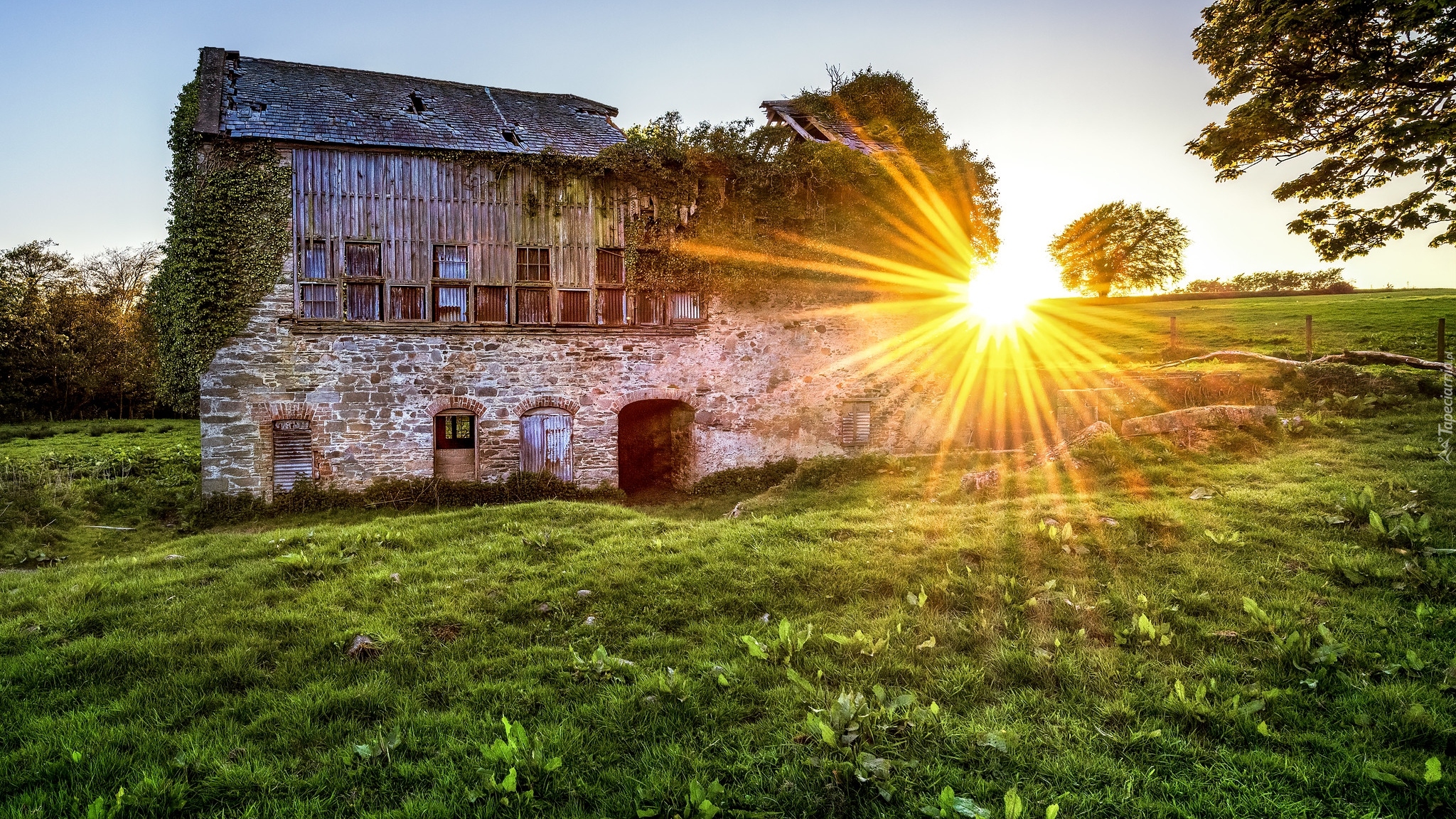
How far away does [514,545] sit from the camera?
8.25 meters

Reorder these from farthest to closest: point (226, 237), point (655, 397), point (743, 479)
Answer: point (743, 479) < point (655, 397) < point (226, 237)

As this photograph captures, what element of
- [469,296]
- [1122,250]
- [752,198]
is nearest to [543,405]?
[469,296]

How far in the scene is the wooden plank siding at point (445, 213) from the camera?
15180 mm

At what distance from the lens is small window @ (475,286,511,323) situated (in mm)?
16156

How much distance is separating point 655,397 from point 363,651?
39.6 feet

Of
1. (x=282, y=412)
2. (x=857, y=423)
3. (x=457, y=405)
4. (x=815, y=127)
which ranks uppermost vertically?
(x=815, y=127)

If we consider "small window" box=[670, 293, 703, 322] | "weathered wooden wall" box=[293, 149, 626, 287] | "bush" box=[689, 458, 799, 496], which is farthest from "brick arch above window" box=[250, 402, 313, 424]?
"bush" box=[689, 458, 799, 496]

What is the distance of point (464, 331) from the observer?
52.1ft

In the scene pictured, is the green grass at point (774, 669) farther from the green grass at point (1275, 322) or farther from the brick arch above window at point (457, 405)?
the green grass at point (1275, 322)

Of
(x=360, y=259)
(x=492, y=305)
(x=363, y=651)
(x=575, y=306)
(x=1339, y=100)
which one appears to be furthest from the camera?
(x=575, y=306)

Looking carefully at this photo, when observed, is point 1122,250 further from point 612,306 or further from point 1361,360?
point 612,306

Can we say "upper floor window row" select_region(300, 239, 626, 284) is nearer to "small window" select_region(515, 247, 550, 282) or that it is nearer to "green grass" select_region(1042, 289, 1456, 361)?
"small window" select_region(515, 247, 550, 282)

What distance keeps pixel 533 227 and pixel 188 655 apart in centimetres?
1302

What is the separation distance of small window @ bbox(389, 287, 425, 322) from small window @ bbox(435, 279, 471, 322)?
0.34 metres
